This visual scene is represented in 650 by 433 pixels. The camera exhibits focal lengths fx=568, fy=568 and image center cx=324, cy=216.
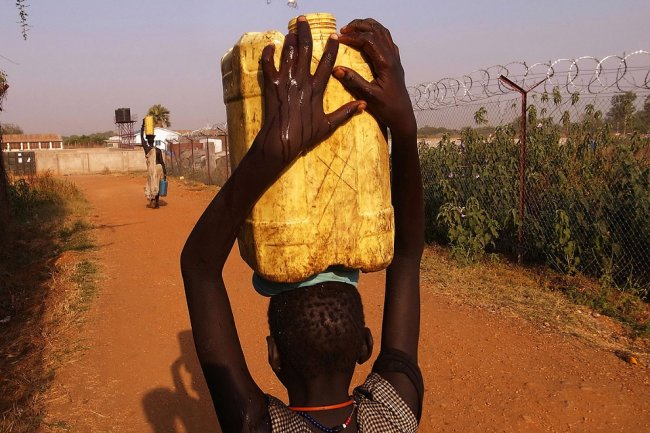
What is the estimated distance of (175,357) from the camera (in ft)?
15.4

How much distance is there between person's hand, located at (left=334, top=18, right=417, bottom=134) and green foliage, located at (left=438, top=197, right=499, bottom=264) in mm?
6255

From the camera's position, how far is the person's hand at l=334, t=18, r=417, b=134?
1296mm

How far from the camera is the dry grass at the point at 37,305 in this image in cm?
401

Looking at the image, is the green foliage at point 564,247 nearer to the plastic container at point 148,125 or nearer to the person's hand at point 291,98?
the person's hand at point 291,98

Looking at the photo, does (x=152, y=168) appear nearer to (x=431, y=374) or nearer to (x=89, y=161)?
(x=431, y=374)

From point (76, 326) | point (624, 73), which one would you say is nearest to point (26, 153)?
point (76, 326)

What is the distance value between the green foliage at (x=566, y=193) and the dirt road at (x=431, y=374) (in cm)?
177

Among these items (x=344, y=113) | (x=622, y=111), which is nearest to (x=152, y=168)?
(x=622, y=111)

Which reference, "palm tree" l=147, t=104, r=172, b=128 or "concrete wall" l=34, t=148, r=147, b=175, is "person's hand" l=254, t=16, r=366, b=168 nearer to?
"concrete wall" l=34, t=148, r=147, b=175

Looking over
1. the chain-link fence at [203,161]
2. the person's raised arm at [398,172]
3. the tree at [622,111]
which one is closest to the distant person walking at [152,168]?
the chain-link fence at [203,161]

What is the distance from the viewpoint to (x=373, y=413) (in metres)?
1.37

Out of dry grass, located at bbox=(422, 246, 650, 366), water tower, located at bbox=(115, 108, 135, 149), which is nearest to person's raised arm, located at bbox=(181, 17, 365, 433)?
dry grass, located at bbox=(422, 246, 650, 366)

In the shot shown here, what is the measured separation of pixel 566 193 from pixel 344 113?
243 inches

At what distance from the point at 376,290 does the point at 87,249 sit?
4.94 meters
